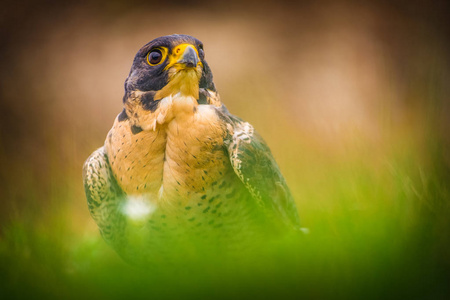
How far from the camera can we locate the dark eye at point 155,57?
1000 millimetres

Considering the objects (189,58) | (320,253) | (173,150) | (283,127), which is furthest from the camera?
(283,127)

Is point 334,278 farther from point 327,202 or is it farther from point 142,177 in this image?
point 142,177

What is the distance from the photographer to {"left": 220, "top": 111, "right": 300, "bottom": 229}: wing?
110cm

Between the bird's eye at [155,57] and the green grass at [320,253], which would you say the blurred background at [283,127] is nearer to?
the green grass at [320,253]

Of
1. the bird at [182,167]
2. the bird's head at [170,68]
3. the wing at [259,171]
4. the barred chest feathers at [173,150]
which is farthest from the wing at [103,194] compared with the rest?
the wing at [259,171]

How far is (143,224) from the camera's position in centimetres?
107

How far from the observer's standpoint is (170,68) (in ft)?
3.22

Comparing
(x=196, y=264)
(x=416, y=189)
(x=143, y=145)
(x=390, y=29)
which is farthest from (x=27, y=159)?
(x=390, y=29)

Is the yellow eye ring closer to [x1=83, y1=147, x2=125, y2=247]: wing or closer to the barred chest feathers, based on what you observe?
the barred chest feathers

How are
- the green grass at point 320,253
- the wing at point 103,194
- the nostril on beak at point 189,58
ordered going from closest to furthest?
1. the green grass at point 320,253
2. the nostril on beak at point 189,58
3. the wing at point 103,194

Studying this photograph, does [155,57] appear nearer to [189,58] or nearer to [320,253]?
[189,58]

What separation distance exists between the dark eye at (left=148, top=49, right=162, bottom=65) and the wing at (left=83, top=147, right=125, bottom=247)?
355 mm

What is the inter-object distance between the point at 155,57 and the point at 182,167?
0.30 meters

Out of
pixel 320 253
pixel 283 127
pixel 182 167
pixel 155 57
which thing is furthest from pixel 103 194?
pixel 320 253
